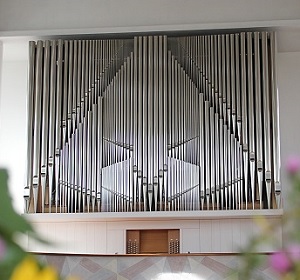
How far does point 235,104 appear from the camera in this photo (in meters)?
10.1

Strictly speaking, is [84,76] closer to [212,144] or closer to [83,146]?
[83,146]

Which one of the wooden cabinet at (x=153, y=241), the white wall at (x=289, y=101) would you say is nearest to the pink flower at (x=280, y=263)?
the wooden cabinet at (x=153, y=241)

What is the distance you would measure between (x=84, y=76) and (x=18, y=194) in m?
1.89

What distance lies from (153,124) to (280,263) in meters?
9.80

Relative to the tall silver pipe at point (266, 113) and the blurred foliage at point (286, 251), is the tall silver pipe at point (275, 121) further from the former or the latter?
the blurred foliage at point (286, 251)

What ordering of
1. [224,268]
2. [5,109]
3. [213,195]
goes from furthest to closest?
[5,109], [213,195], [224,268]

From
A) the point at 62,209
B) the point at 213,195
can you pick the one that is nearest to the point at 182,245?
the point at 213,195

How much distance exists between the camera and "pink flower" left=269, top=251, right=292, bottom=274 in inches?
14.3

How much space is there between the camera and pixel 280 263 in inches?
14.8

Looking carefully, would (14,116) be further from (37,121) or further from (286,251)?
(286,251)

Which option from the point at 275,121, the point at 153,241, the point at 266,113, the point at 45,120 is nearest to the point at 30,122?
the point at 45,120

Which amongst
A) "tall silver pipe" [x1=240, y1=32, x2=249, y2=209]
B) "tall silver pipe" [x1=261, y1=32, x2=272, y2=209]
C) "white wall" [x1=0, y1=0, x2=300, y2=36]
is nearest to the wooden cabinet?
"tall silver pipe" [x1=240, y1=32, x2=249, y2=209]

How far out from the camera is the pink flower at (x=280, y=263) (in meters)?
0.36

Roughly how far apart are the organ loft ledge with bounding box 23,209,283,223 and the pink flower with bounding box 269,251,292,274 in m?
9.17
